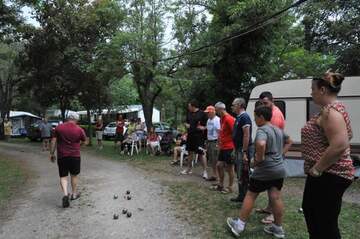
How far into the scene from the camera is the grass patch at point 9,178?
9844 mm

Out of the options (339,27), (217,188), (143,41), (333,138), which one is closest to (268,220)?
(217,188)

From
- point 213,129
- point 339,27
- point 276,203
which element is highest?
point 339,27

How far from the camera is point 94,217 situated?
7242 mm

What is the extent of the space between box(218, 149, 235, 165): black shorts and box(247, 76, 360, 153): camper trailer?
3677 mm

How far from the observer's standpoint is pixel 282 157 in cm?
591

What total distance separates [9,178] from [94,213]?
5.88 m

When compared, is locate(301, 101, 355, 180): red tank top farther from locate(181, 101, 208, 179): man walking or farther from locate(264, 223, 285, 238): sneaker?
locate(181, 101, 208, 179): man walking

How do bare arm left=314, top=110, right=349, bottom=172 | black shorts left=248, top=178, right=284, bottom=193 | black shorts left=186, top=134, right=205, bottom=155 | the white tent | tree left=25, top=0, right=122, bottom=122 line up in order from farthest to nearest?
1. the white tent
2. tree left=25, top=0, right=122, bottom=122
3. black shorts left=186, top=134, right=205, bottom=155
4. black shorts left=248, top=178, right=284, bottom=193
5. bare arm left=314, top=110, right=349, bottom=172

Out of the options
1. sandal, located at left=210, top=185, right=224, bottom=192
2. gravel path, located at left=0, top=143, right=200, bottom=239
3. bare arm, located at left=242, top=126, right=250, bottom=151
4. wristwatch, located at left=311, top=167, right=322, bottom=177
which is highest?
bare arm, located at left=242, top=126, right=250, bottom=151

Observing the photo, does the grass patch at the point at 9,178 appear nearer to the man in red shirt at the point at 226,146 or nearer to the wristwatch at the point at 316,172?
the man in red shirt at the point at 226,146

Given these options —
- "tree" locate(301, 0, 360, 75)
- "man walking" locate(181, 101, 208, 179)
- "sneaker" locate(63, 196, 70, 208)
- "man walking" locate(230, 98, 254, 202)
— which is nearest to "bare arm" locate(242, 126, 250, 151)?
"man walking" locate(230, 98, 254, 202)

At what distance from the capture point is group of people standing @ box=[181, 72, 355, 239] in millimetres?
3697

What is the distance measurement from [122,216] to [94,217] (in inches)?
17.5

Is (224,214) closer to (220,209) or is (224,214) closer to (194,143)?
(220,209)
